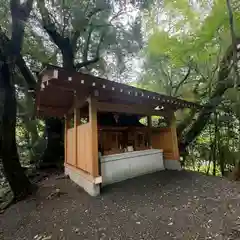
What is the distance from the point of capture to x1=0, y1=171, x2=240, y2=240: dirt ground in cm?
296

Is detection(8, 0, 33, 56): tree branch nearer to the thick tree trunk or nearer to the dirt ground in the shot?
the dirt ground

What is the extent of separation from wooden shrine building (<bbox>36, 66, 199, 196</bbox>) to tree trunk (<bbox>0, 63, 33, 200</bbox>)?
0.72 metres

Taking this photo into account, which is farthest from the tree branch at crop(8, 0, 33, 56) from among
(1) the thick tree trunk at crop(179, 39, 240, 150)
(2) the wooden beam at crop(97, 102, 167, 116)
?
(1) the thick tree trunk at crop(179, 39, 240, 150)

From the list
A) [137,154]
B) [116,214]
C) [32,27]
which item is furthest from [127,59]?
[116,214]

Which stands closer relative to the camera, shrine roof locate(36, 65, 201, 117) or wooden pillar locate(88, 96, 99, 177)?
shrine roof locate(36, 65, 201, 117)

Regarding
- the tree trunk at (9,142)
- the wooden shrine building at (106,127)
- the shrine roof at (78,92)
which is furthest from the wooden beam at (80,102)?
the tree trunk at (9,142)

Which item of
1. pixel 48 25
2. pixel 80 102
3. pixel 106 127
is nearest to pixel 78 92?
pixel 80 102

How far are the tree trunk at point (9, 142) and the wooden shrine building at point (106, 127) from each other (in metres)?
0.72

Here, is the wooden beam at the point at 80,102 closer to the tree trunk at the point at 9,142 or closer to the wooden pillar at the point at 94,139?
the wooden pillar at the point at 94,139

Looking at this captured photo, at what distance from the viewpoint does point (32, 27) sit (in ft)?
23.0

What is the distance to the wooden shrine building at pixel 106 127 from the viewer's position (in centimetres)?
427

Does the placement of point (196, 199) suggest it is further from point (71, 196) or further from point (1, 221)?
point (1, 221)

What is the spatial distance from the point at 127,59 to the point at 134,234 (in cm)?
696

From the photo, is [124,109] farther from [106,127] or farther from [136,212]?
[136,212]
